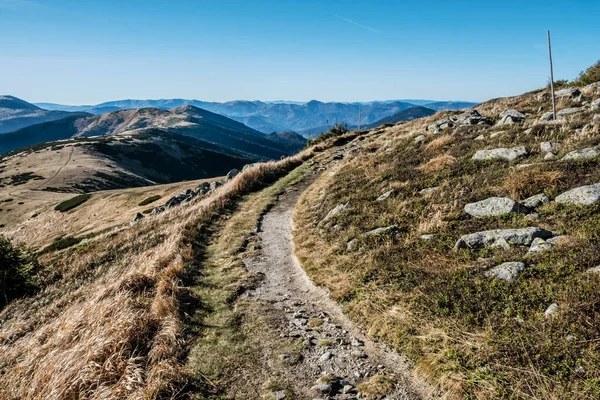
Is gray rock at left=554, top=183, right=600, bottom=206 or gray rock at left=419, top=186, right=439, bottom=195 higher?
gray rock at left=554, top=183, right=600, bottom=206

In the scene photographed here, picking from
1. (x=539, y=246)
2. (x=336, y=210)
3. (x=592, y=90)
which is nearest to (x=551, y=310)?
(x=539, y=246)

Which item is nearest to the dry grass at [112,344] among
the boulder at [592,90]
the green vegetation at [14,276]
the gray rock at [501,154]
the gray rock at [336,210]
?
the gray rock at [336,210]

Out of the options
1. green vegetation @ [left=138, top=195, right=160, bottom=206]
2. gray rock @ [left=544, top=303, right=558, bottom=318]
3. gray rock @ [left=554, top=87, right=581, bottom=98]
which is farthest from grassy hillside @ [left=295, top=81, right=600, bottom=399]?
green vegetation @ [left=138, top=195, right=160, bottom=206]

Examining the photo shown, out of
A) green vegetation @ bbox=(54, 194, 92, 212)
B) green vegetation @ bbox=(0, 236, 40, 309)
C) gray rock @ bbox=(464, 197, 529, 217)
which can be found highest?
gray rock @ bbox=(464, 197, 529, 217)

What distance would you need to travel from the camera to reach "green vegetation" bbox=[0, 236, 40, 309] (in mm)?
19156

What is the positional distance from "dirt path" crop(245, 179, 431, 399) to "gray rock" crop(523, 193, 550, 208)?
6.22 meters

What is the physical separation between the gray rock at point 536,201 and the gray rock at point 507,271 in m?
3.43

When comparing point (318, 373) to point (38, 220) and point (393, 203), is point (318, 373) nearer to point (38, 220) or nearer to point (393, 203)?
point (393, 203)

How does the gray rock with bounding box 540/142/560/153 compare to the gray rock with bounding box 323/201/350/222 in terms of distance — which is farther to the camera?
the gray rock with bounding box 323/201/350/222

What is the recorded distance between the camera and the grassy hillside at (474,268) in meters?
5.41

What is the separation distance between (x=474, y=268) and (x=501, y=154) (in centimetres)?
874

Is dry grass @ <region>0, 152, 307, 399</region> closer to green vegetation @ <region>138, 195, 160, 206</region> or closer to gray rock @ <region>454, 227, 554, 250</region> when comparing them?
gray rock @ <region>454, 227, 554, 250</region>

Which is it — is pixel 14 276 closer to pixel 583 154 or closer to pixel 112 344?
pixel 112 344

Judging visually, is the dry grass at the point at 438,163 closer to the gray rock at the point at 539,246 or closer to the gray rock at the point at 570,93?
the gray rock at the point at 539,246
